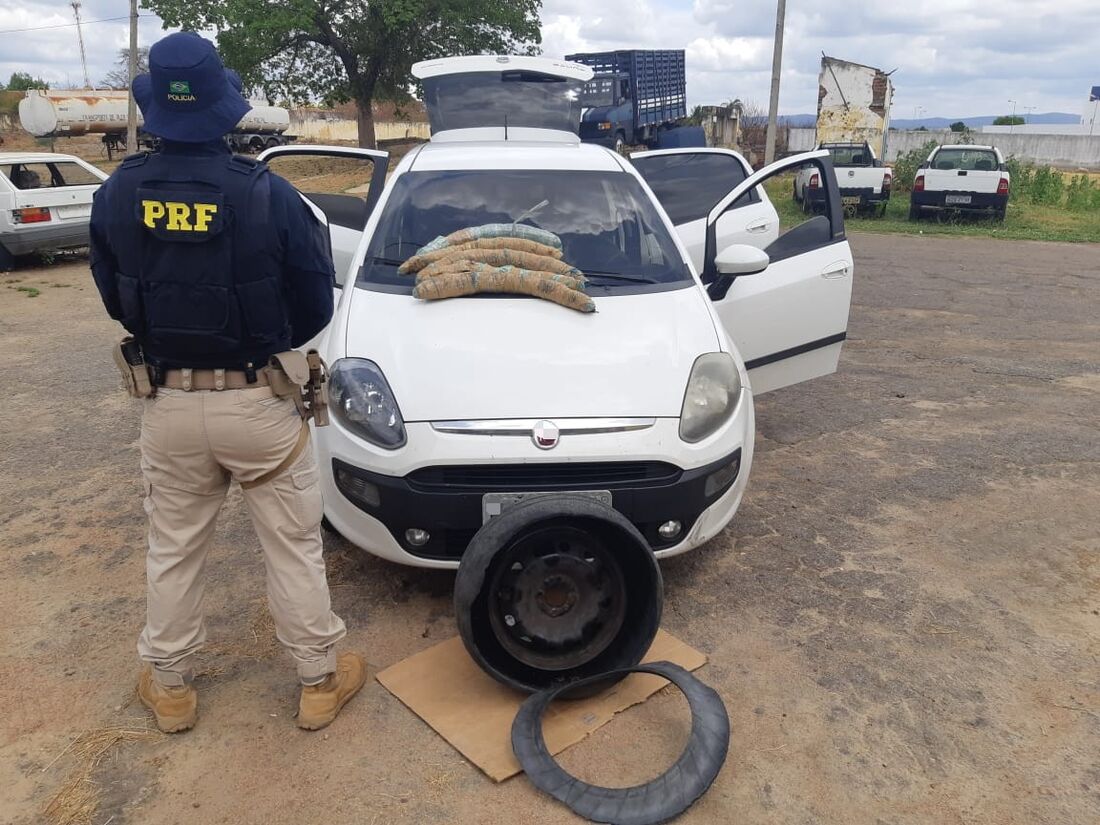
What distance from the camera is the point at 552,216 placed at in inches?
167

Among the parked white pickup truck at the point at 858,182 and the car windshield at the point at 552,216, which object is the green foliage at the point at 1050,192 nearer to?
the parked white pickup truck at the point at 858,182

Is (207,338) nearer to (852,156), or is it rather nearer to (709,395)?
(709,395)

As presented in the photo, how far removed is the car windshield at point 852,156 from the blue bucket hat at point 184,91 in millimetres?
Result: 17541

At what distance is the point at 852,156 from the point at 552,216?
1581 cm

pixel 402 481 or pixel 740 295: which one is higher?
pixel 740 295

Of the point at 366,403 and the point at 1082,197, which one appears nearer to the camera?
the point at 366,403

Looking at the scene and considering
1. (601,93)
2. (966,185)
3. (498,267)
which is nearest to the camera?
(498,267)

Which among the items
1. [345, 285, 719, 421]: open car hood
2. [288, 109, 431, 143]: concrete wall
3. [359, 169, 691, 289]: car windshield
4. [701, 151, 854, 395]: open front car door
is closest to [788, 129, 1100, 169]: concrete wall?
[288, 109, 431, 143]: concrete wall

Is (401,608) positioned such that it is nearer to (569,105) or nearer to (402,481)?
(402,481)

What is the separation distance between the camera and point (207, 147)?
2352 millimetres

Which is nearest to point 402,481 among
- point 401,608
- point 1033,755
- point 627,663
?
point 401,608

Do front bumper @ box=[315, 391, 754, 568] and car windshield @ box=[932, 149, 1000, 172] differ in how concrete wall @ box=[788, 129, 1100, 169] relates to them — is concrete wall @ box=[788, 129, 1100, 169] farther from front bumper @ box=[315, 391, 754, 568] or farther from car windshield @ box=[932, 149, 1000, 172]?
front bumper @ box=[315, 391, 754, 568]

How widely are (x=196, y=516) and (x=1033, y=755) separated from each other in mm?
2626

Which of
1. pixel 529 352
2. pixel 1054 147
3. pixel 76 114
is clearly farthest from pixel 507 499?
pixel 1054 147
